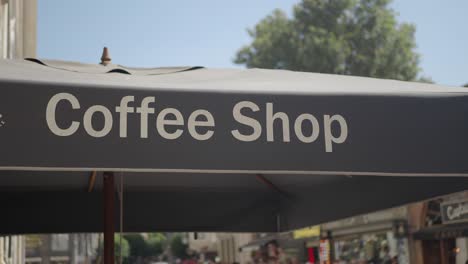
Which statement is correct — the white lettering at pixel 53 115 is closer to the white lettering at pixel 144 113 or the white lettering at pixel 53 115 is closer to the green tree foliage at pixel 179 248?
the white lettering at pixel 144 113

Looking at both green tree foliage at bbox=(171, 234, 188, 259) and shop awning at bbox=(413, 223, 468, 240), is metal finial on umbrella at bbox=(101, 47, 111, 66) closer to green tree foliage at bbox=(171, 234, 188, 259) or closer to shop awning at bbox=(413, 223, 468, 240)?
shop awning at bbox=(413, 223, 468, 240)

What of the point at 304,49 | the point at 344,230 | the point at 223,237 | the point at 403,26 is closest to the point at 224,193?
the point at 344,230

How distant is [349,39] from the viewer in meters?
28.4

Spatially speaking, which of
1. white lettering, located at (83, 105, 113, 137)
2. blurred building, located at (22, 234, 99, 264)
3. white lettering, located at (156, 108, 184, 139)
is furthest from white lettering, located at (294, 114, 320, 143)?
blurred building, located at (22, 234, 99, 264)

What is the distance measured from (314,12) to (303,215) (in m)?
25.4

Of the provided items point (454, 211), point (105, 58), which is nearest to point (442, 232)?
point (454, 211)

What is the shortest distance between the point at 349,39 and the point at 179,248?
116 ft

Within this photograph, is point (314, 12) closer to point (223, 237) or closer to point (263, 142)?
point (223, 237)

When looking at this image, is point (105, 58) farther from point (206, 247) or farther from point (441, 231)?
point (206, 247)

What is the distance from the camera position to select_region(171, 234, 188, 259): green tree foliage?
57938mm

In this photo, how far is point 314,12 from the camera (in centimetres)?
2866

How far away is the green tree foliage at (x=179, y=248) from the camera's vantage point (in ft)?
190

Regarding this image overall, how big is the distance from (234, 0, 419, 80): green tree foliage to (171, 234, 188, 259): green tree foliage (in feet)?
107

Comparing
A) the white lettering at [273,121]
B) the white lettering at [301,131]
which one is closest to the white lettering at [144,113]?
the white lettering at [273,121]
